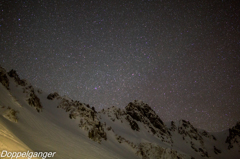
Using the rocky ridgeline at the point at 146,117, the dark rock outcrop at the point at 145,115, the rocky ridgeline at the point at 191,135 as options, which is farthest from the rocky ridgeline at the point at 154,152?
the rocky ridgeline at the point at 191,135

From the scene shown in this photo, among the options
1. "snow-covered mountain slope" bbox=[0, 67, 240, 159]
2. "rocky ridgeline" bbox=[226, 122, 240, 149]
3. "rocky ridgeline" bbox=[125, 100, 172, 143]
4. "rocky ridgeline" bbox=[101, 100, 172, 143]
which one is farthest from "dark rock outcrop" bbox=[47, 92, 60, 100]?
"rocky ridgeline" bbox=[226, 122, 240, 149]

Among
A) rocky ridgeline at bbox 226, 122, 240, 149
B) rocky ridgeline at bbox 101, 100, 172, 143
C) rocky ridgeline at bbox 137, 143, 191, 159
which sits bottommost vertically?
rocky ridgeline at bbox 137, 143, 191, 159

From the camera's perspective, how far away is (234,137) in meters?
85.8

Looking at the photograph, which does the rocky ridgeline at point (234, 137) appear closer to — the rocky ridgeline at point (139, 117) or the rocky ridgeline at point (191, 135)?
the rocky ridgeline at point (191, 135)

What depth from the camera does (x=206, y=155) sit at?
65.8 metres

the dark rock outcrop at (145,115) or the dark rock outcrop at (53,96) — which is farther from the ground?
the dark rock outcrop at (145,115)

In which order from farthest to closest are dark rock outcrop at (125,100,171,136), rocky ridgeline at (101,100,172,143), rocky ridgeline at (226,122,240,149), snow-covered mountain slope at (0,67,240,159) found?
rocky ridgeline at (226,122,240,149) < dark rock outcrop at (125,100,171,136) < rocky ridgeline at (101,100,172,143) < snow-covered mountain slope at (0,67,240,159)

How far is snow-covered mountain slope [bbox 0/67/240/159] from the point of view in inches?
479

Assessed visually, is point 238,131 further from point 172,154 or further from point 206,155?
point 172,154

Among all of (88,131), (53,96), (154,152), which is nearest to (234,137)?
(154,152)

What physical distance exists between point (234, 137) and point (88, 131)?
108411 millimetres

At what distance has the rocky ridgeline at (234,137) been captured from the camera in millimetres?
82500

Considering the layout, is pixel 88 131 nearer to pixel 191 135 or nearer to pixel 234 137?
pixel 191 135

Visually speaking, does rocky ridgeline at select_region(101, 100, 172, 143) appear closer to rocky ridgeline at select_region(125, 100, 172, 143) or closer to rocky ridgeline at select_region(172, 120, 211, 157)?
rocky ridgeline at select_region(125, 100, 172, 143)
